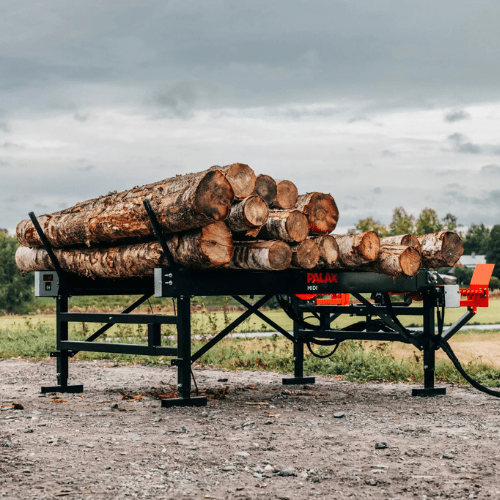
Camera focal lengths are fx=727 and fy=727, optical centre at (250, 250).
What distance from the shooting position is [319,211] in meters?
9.40

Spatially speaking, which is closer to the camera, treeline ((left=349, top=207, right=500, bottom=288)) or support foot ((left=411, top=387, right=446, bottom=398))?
support foot ((left=411, top=387, right=446, bottom=398))

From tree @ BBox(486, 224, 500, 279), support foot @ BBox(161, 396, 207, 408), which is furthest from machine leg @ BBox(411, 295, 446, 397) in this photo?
tree @ BBox(486, 224, 500, 279)

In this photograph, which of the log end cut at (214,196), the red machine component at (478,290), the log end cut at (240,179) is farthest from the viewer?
the red machine component at (478,290)

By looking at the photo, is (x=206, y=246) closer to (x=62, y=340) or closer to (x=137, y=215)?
(x=137, y=215)

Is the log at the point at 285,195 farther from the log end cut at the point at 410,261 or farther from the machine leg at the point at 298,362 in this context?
the machine leg at the point at 298,362

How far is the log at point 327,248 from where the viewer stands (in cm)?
933

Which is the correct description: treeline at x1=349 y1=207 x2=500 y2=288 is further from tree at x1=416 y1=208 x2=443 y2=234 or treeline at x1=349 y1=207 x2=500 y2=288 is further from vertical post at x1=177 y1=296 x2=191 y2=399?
vertical post at x1=177 y1=296 x2=191 y2=399

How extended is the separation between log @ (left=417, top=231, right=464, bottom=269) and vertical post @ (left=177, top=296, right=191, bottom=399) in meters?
3.57

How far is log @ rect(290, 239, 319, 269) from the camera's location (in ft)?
29.2

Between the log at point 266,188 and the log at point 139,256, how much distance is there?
946mm

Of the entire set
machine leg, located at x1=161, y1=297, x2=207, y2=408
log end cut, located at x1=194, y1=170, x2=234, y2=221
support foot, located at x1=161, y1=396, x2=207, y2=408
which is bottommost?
support foot, located at x1=161, y1=396, x2=207, y2=408

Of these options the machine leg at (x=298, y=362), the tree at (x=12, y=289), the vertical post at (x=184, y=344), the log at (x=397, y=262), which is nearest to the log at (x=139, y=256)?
the vertical post at (x=184, y=344)

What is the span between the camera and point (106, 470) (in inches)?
233

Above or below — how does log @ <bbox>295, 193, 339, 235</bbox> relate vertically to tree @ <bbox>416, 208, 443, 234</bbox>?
below
